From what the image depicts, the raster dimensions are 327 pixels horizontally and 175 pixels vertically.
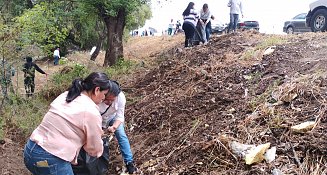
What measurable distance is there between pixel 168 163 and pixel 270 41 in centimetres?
476

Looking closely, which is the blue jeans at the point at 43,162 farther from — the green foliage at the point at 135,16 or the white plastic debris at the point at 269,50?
the green foliage at the point at 135,16

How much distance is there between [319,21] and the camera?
10.3 metres

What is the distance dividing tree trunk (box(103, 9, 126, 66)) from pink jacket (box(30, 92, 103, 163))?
32.8 feet

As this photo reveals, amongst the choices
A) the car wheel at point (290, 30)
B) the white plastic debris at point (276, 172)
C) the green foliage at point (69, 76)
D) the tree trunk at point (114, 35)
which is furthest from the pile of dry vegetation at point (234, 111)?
the car wheel at point (290, 30)

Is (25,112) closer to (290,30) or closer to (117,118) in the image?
(117,118)

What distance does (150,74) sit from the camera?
933 centimetres

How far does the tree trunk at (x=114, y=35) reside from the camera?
12.7 metres

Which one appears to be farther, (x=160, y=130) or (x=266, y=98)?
(x=160, y=130)

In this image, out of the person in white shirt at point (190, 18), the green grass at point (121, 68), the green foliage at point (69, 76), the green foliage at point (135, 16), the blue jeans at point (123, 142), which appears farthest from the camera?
the green foliage at point (135, 16)

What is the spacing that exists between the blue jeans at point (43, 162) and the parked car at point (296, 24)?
1415 cm

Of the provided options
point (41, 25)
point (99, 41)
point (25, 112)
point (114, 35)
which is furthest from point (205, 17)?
point (99, 41)

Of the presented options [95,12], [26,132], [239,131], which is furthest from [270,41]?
[95,12]

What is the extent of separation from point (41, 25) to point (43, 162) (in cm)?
704

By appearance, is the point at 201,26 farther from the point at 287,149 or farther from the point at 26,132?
the point at 287,149
